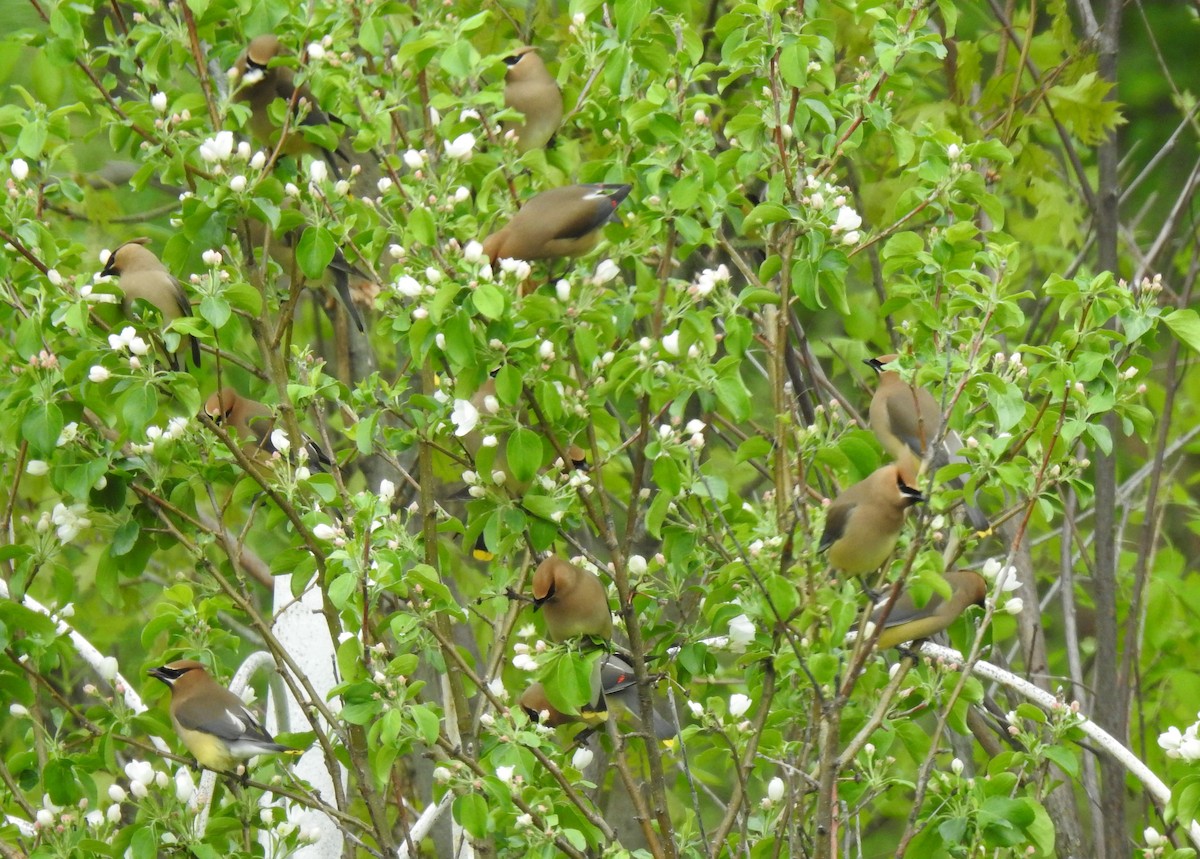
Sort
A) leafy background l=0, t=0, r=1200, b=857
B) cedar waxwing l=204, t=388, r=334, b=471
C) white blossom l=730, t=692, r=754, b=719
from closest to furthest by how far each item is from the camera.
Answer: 1. leafy background l=0, t=0, r=1200, b=857
2. white blossom l=730, t=692, r=754, b=719
3. cedar waxwing l=204, t=388, r=334, b=471

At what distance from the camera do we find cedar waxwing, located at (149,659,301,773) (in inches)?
167

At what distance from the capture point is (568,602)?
151 inches

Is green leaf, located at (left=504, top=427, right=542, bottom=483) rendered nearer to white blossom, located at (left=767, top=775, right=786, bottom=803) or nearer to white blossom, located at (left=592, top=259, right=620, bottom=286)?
white blossom, located at (left=592, top=259, right=620, bottom=286)

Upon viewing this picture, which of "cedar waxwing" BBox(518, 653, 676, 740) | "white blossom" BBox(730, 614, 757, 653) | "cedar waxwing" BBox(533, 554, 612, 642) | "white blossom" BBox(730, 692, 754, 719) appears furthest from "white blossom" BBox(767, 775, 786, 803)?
"cedar waxwing" BBox(518, 653, 676, 740)

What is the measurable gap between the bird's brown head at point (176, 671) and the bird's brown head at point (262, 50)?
162 cm

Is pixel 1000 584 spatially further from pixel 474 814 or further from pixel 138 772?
pixel 138 772

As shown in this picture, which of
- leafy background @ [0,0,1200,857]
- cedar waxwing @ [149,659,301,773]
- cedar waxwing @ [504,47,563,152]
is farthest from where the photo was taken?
cedar waxwing @ [504,47,563,152]

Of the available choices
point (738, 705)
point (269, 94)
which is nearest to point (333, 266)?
point (269, 94)

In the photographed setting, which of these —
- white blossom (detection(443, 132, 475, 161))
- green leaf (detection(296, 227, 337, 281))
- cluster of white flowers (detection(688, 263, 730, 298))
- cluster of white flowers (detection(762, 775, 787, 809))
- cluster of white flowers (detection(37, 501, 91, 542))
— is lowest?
cluster of white flowers (detection(762, 775, 787, 809))

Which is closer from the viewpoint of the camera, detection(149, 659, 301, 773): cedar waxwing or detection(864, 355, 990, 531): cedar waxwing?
detection(149, 659, 301, 773): cedar waxwing

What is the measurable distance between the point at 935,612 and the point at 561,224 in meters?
1.35

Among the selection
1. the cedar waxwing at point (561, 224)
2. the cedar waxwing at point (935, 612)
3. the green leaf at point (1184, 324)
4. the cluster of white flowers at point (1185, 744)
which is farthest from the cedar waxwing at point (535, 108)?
the cluster of white flowers at point (1185, 744)

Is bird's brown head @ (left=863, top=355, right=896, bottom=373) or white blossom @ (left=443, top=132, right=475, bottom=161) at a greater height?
white blossom @ (left=443, top=132, right=475, bottom=161)

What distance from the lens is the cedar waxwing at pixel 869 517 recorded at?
3.61 m
